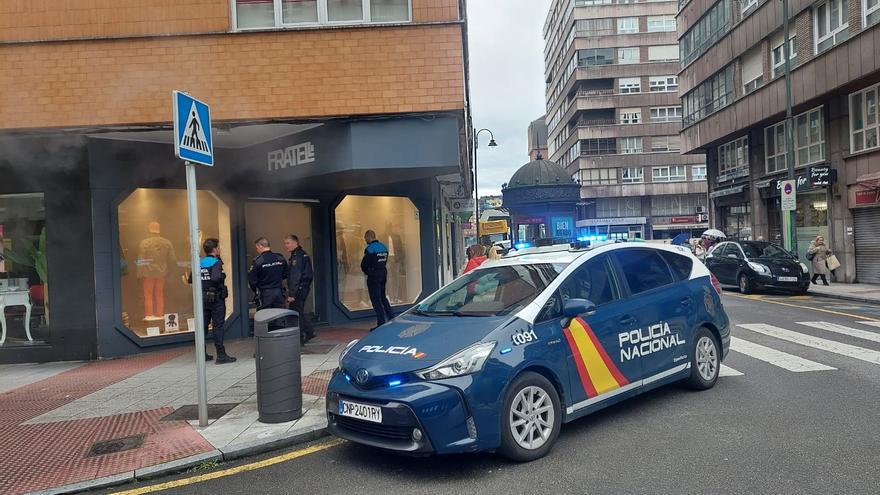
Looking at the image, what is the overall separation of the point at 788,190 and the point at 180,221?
17.2 m

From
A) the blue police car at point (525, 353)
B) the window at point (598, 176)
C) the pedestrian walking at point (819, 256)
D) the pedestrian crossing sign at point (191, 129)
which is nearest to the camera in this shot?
the blue police car at point (525, 353)

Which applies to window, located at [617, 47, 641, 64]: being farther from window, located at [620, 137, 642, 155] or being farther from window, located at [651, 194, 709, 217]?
window, located at [651, 194, 709, 217]

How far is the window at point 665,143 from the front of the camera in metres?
56.0

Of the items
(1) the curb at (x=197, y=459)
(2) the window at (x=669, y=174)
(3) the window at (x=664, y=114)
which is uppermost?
(3) the window at (x=664, y=114)

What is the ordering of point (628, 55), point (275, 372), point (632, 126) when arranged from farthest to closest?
point (628, 55)
point (632, 126)
point (275, 372)

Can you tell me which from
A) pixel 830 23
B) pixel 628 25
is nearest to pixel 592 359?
pixel 830 23

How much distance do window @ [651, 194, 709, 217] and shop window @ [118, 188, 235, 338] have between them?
52211mm

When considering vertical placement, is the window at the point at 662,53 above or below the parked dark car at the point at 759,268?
above

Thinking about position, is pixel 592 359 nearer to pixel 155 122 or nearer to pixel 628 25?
pixel 155 122

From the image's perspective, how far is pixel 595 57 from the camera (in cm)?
5697

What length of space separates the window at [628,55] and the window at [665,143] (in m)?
7.63

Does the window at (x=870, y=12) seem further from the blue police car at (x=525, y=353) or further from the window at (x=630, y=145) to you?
the window at (x=630, y=145)

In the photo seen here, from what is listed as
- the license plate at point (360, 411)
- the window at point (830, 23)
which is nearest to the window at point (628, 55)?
the window at point (830, 23)

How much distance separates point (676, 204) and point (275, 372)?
185 ft
